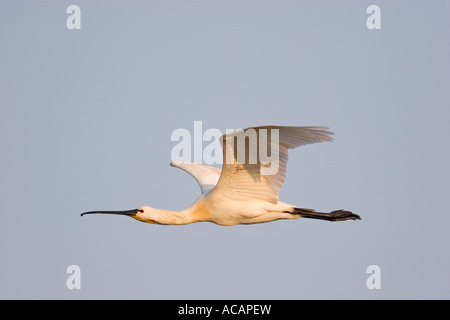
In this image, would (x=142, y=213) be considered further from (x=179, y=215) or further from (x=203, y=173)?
(x=203, y=173)

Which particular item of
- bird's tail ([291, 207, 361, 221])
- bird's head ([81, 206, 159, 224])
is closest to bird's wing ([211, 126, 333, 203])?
bird's tail ([291, 207, 361, 221])

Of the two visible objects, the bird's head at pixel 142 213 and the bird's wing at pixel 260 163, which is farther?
the bird's head at pixel 142 213

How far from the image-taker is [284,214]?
17.7 m

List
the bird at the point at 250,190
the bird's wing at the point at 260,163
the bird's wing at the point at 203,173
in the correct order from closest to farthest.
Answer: the bird's wing at the point at 260,163 → the bird at the point at 250,190 → the bird's wing at the point at 203,173

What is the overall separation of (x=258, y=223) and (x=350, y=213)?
7.64 ft

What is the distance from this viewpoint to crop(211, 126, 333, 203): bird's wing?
51.0 ft

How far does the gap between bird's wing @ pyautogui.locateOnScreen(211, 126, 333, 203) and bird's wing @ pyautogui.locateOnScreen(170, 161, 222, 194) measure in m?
2.25

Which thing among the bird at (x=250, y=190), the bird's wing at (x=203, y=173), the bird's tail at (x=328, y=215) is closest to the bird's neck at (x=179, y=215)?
the bird at (x=250, y=190)

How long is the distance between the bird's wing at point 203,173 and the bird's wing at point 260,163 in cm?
225

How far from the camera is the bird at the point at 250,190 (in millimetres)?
15695

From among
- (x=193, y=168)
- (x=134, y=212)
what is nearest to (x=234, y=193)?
(x=134, y=212)

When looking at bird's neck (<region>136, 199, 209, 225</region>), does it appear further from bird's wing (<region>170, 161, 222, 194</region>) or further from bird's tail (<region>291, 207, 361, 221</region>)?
bird's tail (<region>291, 207, 361, 221</region>)

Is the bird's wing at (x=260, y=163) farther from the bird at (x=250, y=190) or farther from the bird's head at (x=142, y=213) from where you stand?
the bird's head at (x=142, y=213)
